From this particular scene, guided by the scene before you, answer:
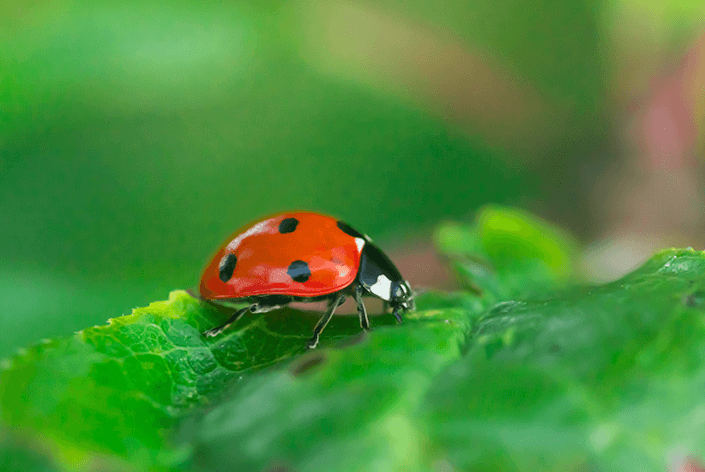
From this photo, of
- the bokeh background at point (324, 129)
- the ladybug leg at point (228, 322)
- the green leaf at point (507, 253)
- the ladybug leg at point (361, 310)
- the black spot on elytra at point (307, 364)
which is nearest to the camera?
the black spot on elytra at point (307, 364)

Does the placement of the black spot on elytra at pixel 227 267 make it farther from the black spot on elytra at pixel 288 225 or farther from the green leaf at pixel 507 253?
the green leaf at pixel 507 253

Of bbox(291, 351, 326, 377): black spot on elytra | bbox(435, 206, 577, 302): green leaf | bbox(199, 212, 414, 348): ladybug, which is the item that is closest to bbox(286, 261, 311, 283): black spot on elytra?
bbox(199, 212, 414, 348): ladybug

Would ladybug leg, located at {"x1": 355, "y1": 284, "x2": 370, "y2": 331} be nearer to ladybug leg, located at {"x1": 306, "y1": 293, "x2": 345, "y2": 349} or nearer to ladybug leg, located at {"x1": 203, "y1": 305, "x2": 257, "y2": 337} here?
ladybug leg, located at {"x1": 306, "y1": 293, "x2": 345, "y2": 349}

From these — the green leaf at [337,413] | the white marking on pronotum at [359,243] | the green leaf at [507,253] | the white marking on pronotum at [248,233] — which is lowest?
the green leaf at [507,253]

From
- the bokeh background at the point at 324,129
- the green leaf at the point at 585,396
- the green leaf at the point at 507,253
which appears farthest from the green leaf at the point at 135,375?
the bokeh background at the point at 324,129

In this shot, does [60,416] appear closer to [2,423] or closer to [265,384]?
[2,423]

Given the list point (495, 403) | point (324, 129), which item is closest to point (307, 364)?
point (495, 403)
